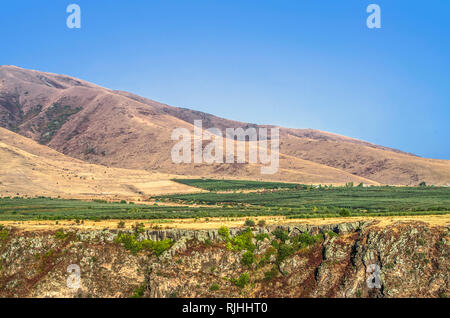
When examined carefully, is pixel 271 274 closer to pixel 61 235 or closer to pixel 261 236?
pixel 261 236

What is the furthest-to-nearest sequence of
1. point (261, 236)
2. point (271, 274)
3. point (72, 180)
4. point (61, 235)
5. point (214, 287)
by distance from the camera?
1. point (72, 180)
2. point (261, 236)
3. point (61, 235)
4. point (271, 274)
5. point (214, 287)

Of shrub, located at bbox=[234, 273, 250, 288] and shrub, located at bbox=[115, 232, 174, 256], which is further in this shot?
shrub, located at bbox=[115, 232, 174, 256]

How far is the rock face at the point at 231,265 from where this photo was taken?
1542 inches

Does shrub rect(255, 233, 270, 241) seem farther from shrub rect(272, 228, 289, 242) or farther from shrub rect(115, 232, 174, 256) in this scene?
shrub rect(115, 232, 174, 256)

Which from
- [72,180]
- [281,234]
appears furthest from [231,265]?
[72,180]

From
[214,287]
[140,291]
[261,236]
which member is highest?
[261,236]

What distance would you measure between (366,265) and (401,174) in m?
129

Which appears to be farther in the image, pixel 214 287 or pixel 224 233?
pixel 224 233

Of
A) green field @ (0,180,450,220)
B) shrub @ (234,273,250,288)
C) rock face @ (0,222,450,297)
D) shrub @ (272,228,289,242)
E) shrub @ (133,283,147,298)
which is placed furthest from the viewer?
green field @ (0,180,450,220)

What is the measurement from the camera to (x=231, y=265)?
139ft

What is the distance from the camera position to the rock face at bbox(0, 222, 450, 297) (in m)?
39.2

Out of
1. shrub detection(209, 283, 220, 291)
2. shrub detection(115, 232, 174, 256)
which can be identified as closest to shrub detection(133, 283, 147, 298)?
shrub detection(115, 232, 174, 256)
